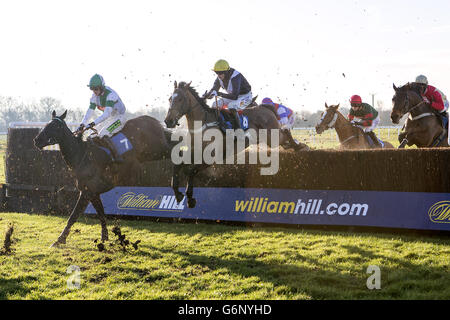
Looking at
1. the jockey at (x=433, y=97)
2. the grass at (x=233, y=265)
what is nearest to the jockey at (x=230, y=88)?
the grass at (x=233, y=265)

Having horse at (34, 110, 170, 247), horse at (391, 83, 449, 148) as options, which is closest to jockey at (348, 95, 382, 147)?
horse at (391, 83, 449, 148)

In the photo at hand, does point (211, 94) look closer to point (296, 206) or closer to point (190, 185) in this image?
point (190, 185)

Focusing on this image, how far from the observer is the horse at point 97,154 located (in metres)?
6.84

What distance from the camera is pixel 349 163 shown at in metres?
7.35

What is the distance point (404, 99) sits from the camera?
8.33m

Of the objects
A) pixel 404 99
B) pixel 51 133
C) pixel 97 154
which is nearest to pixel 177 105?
pixel 97 154

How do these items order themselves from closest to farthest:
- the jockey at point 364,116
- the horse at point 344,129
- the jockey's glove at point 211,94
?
the jockey's glove at point 211,94 < the horse at point 344,129 < the jockey at point 364,116

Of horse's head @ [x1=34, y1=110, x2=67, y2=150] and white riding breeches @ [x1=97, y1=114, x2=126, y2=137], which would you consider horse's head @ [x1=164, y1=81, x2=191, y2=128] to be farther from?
horse's head @ [x1=34, y1=110, x2=67, y2=150]

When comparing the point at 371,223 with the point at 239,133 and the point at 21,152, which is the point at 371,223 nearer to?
the point at 239,133

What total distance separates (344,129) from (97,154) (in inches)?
221

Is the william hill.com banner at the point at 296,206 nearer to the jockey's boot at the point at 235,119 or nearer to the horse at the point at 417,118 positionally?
the jockey's boot at the point at 235,119

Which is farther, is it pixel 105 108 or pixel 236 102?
pixel 105 108
